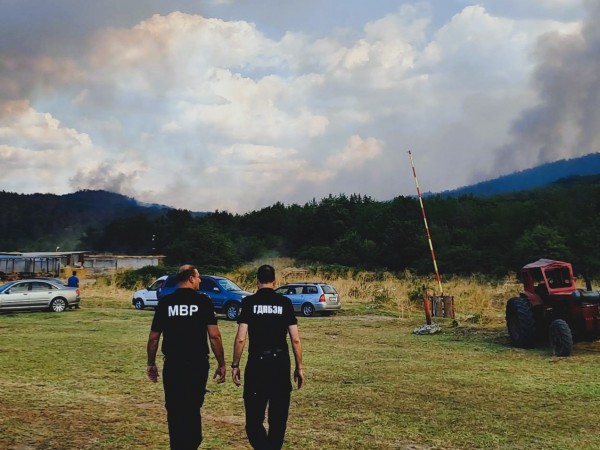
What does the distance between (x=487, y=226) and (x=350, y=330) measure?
191 ft

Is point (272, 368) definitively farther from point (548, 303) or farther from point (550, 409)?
point (548, 303)

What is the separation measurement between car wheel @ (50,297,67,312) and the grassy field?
28.2ft

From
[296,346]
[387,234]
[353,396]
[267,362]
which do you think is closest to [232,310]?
[353,396]

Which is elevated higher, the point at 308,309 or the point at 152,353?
the point at 308,309

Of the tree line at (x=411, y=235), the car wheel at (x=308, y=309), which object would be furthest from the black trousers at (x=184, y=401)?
the tree line at (x=411, y=235)

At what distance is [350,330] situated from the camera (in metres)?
19.4

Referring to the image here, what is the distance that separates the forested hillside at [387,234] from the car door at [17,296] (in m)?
28.6

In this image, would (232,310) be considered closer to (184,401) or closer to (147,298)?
(147,298)

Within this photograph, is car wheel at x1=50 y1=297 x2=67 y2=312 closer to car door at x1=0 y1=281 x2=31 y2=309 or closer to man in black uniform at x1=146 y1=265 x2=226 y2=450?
car door at x1=0 y1=281 x2=31 y2=309

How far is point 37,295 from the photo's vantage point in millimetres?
25859

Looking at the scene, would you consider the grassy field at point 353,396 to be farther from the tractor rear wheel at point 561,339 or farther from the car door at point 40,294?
the car door at point 40,294

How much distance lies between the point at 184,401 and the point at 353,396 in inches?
174

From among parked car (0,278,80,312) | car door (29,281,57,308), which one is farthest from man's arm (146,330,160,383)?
car door (29,281,57,308)

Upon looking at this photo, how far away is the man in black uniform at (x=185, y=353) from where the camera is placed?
5.68 meters
